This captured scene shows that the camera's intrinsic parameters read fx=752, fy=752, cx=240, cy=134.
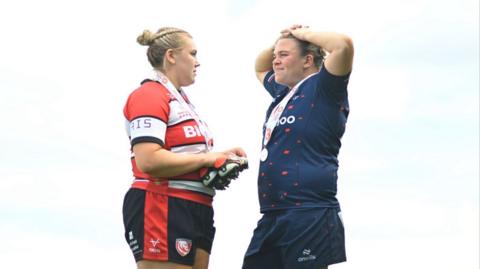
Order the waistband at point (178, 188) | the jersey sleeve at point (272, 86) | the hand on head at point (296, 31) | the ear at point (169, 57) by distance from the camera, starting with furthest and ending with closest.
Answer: the jersey sleeve at point (272, 86) → the hand on head at point (296, 31) → the ear at point (169, 57) → the waistband at point (178, 188)

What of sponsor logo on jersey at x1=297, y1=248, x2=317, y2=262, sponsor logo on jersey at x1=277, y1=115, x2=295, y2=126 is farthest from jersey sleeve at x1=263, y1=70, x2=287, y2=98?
sponsor logo on jersey at x1=297, y1=248, x2=317, y2=262

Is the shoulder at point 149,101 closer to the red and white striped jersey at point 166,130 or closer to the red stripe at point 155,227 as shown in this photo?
Answer: the red and white striped jersey at point 166,130

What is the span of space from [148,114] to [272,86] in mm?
1864

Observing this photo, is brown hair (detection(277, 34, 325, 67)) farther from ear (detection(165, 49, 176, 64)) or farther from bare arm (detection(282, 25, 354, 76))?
ear (detection(165, 49, 176, 64))

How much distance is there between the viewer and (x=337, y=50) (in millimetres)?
5703

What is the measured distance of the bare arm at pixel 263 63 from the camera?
725cm

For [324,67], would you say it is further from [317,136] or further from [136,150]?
[136,150]

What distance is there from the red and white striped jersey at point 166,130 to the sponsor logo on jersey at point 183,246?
0.32 meters

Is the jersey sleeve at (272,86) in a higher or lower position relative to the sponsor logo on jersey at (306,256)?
higher

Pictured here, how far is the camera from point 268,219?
605 cm

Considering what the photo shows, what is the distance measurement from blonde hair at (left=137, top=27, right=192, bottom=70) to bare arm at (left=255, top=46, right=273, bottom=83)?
1535 mm

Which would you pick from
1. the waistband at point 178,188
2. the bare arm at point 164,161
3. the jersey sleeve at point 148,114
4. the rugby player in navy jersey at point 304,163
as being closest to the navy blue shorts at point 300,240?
the rugby player in navy jersey at point 304,163

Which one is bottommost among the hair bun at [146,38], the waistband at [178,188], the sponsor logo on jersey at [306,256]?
the sponsor logo on jersey at [306,256]

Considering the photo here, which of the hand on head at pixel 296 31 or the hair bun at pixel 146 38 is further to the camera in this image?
the hand on head at pixel 296 31
